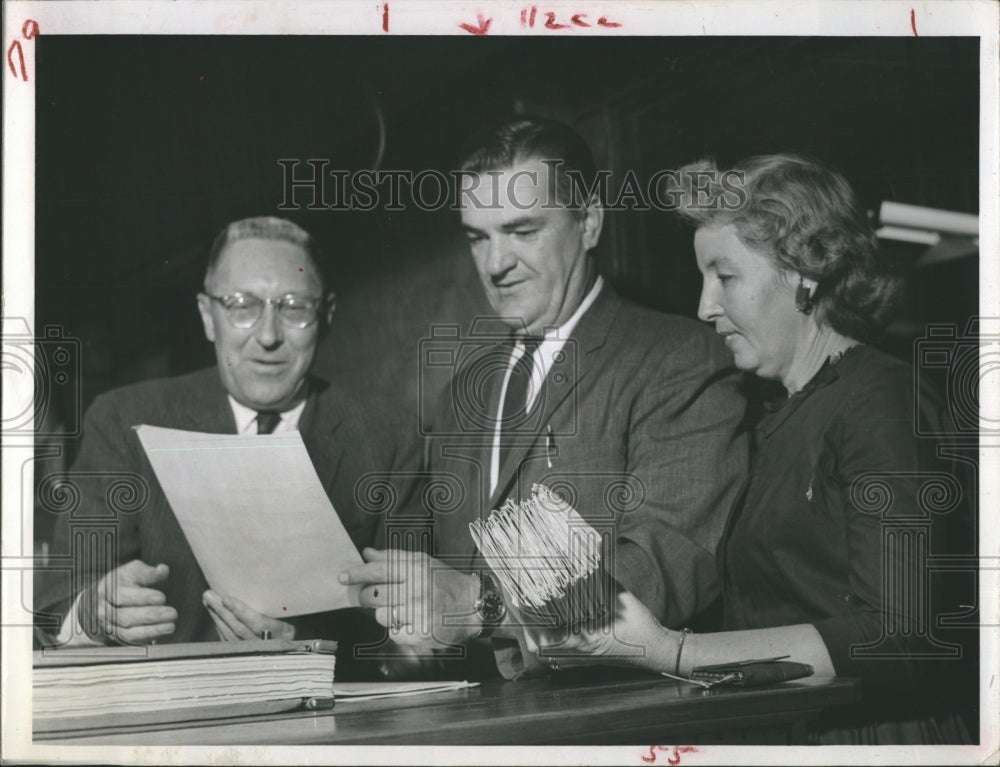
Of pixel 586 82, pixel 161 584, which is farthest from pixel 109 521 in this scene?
pixel 586 82

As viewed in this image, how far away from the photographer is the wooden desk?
113 inches

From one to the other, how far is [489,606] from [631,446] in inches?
22.2

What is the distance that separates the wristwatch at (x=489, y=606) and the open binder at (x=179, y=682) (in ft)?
1.29

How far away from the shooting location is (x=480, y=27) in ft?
10.7

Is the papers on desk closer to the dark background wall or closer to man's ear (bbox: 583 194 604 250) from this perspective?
the dark background wall

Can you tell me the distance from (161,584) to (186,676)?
26cm

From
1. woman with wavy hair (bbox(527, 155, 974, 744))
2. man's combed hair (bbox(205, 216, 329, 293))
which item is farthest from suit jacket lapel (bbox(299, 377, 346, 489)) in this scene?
woman with wavy hair (bbox(527, 155, 974, 744))

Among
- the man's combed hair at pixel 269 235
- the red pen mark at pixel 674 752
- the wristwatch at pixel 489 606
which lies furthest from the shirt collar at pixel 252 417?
the red pen mark at pixel 674 752

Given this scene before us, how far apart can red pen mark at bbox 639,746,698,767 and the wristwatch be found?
0.52 metres

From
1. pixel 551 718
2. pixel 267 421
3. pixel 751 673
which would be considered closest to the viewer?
pixel 551 718

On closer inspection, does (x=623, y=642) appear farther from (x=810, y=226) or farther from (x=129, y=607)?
(x=129, y=607)

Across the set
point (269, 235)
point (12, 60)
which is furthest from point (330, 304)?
point (12, 60)

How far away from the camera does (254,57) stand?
128 inches

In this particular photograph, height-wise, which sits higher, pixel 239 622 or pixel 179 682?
pixel 239 622
